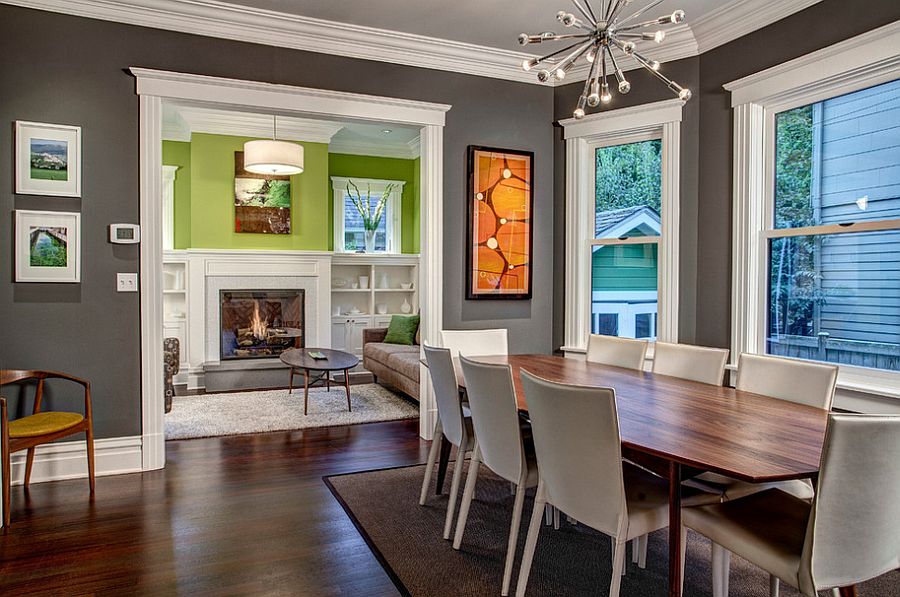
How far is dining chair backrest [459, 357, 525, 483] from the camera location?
7.70 ft

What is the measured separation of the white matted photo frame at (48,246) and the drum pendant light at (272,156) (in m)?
2.09

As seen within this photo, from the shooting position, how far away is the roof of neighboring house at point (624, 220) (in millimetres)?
4535

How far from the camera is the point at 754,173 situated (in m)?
3.86

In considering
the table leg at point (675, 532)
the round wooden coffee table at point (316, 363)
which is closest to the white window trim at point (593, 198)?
the round wooden coffee table at point (316, 363)

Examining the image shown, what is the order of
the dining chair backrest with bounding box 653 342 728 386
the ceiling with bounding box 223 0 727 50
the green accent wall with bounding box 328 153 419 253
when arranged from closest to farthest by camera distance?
the dining chair backrest with bounding box 653 342 728 386
the ceiling with bounding box 223 0 727 50
the green accent wall with bounding box 328 153 419 253

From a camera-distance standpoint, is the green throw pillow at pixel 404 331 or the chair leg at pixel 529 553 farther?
the green throw pillow at pixel 404 331

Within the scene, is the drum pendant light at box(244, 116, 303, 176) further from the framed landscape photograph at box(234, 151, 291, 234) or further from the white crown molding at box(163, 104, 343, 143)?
the framed landscape photograph at box(234, 151, 291, 234)

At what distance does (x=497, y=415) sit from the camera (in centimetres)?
243

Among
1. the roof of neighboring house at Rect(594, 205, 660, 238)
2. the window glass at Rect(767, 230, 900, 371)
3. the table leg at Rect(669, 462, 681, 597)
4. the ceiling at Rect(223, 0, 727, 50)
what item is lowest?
the table leg at Rect(669, 462, 681, 597)

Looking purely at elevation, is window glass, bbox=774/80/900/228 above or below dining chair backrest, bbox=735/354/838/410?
above

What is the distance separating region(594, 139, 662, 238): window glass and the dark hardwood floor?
2360mm

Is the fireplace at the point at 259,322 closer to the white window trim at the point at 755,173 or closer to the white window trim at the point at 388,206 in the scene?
the white window trim at the point at 388,206

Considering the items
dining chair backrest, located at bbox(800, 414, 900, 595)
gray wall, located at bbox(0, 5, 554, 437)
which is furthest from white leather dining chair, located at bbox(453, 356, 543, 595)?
gray wall, located at bbox(0, 5, 554, 437)

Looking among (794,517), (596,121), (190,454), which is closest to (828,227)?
(596,121)
